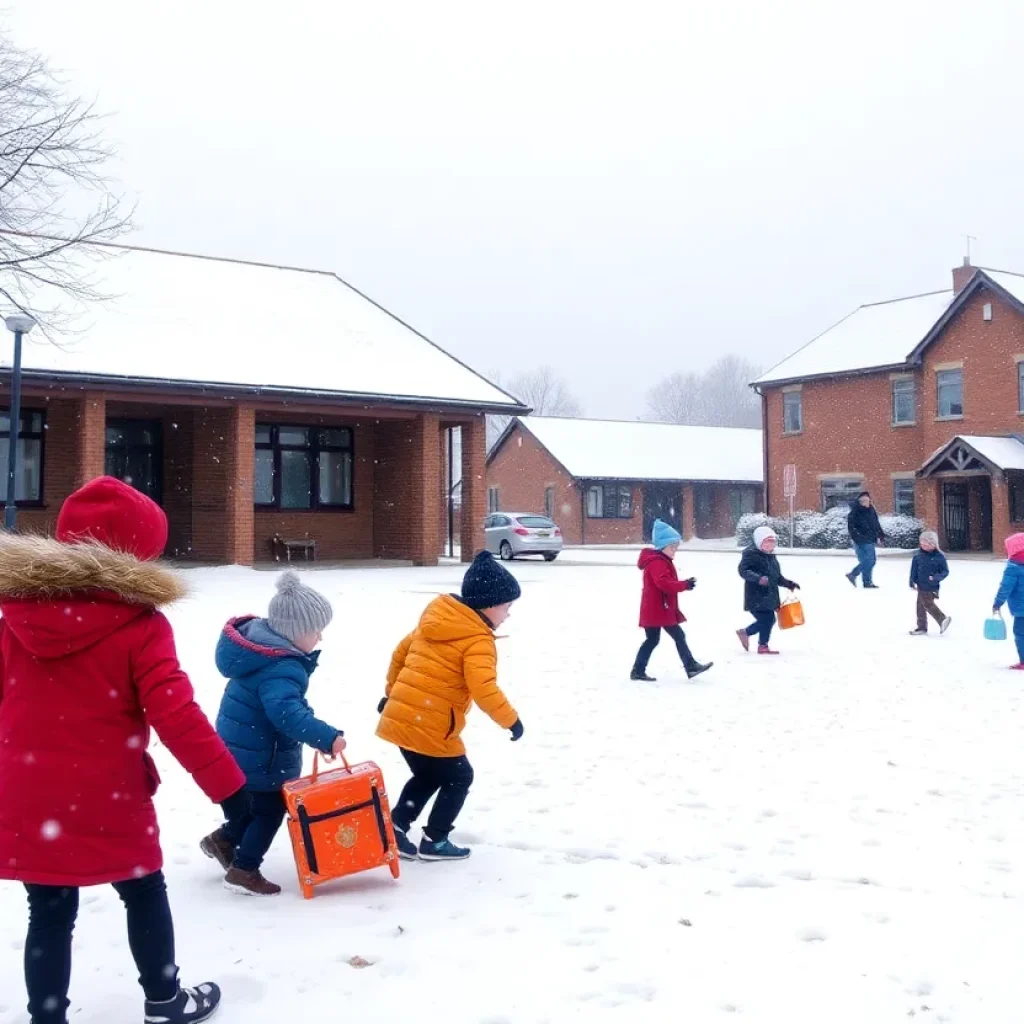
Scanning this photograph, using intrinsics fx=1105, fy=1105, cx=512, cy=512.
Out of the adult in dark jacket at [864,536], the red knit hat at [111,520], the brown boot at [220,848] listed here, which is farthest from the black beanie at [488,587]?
the adult in dark jacket at [864,536]

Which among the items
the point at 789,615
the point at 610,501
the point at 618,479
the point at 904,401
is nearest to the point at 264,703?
the point at 789,615

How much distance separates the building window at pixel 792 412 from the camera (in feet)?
129

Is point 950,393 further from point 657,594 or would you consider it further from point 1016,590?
point 657,594

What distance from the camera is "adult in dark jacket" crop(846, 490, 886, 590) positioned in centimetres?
1823

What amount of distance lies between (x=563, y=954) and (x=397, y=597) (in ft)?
40.8

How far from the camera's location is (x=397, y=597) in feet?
53.1

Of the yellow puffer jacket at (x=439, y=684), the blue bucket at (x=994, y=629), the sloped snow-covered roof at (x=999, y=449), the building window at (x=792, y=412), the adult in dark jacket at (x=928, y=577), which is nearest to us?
the yellow puffer jacket at (x=439, y=684)

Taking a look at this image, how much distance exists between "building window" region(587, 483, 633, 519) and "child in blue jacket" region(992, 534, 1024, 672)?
36114 millimetres

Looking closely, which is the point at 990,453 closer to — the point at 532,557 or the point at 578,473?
Answer: the point at 532,557

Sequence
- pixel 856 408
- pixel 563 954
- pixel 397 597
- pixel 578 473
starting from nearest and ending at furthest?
pixel 563 954 < pixel 397 597 < pixel 856 408 < pixel 578 473

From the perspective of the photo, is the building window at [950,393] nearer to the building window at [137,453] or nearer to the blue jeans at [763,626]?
the building window at [137,453]

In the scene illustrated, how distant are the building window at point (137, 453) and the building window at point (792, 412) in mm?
23460

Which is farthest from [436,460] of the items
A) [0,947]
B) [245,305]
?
[0,947]

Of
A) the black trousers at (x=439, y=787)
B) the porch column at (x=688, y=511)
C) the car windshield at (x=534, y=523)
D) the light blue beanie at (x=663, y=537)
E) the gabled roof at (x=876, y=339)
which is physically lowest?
the black trousers at (x=439, y=787)
